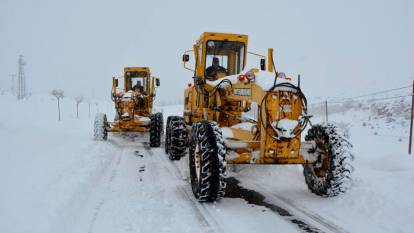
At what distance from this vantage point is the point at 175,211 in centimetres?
527

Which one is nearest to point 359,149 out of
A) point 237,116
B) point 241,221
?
point 237,116

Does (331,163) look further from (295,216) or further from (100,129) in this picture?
(100,129)

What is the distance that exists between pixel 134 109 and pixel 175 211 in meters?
10.7

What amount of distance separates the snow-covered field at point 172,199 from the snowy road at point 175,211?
1 centimetres

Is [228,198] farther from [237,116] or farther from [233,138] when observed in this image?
[237,116]

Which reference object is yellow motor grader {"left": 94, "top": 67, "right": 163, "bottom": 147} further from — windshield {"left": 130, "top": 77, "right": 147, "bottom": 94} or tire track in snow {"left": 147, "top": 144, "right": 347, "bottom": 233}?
tire track in snow {"left": 147, "top": 144, "right": 347, "bottom": 233}

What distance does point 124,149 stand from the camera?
12289mm

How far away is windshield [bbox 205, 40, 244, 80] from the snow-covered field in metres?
2.28

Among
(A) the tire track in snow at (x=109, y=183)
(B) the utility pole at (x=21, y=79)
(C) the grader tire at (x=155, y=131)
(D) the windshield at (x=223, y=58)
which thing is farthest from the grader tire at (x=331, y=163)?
(B) the utility pole at (x=21, y=79)

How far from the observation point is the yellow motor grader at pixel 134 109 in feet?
43.4

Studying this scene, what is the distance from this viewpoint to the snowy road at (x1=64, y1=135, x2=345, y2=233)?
4625 millimetres

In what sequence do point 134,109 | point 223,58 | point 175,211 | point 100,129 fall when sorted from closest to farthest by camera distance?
point 175,211 → point 223,58 → point 100,129 → point 134,109

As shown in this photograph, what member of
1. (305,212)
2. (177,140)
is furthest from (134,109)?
(305,212)

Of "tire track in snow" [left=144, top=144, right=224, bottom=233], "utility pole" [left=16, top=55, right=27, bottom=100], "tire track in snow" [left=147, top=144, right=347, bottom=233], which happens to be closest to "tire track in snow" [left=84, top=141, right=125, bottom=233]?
"tire track in snow" [left=144, top=144, right=224, bottom=233]
